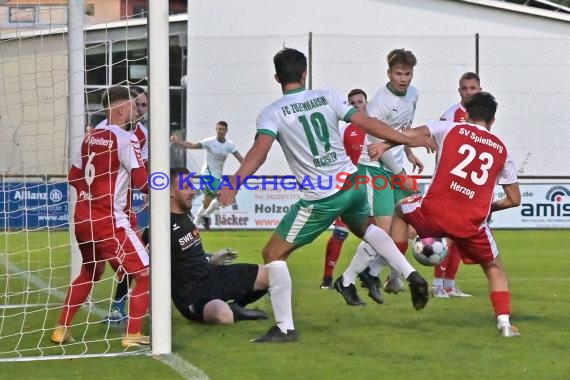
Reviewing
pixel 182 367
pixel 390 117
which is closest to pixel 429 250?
pixel 390 117

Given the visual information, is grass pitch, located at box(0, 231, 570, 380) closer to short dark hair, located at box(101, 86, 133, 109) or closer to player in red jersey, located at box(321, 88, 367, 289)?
player in red jersey, located at box(321, 88, 367, 289)

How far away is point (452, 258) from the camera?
35.3 feet

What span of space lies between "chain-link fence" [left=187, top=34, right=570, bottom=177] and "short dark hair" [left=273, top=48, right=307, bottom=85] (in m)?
16.2

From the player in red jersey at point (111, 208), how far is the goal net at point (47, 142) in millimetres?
A: 200

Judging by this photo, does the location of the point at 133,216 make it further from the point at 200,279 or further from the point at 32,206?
the point at 32,206

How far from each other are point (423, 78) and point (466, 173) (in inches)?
783

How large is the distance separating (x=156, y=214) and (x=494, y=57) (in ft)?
→ 65.8

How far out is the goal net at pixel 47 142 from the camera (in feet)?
28.5

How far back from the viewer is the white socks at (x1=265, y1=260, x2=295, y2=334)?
26.3 ft

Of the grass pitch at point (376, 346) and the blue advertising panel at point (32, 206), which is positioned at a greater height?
the blue advertising panel at point (32, 206)

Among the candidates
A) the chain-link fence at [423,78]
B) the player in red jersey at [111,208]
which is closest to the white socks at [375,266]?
the player in red jersey at [111,208]

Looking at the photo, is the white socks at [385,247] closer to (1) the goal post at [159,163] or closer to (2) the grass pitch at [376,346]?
(2) the grass pitch at [376,346]

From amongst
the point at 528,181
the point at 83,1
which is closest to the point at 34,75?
the point at 83,1

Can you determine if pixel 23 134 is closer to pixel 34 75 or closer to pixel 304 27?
pixel 34 75
